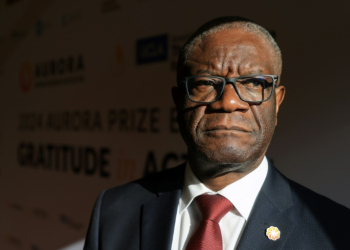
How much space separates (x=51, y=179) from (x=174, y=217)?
2.32m

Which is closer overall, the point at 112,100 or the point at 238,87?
the point at 238,87

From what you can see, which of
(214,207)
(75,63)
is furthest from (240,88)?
(75,63)

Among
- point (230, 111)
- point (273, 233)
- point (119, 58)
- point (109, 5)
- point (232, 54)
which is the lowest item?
point (273, 233)

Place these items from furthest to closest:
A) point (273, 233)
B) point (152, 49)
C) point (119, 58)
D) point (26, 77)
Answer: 1. point (26, 77)
2. point (119, 58)
3. point (152, 49)
4. point (273, 233)

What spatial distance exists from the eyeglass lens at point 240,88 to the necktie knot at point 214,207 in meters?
0.31

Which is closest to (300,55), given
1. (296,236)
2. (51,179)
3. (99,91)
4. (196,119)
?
(196,119)

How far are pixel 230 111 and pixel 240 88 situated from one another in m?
0.08

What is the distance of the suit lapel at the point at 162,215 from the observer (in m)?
1.20

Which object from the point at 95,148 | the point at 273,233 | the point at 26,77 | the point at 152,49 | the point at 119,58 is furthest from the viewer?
the point at 26,77

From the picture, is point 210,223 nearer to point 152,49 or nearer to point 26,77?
point 152,49

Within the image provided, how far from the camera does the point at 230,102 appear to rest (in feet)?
3.59

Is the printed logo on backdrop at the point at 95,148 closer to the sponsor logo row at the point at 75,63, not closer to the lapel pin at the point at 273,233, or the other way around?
the sponsor logo row at the point at 75,63

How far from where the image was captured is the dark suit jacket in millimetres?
1079

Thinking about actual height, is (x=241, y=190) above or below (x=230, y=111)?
below
